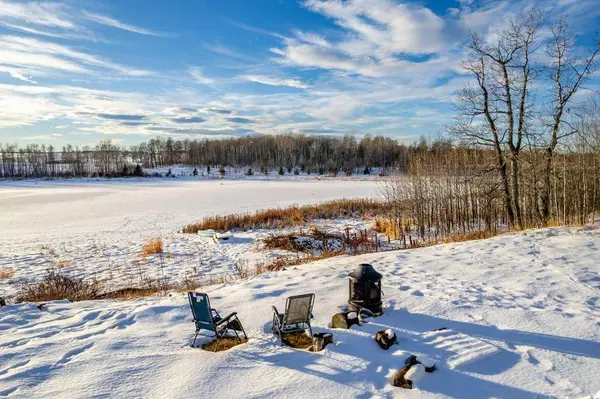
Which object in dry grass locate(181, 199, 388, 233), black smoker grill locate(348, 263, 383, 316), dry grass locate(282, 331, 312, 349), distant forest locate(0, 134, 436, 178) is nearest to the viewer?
dry grass locate(282, 331, 312, 349)

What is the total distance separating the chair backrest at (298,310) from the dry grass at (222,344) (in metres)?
0.77

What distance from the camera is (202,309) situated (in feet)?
16.9

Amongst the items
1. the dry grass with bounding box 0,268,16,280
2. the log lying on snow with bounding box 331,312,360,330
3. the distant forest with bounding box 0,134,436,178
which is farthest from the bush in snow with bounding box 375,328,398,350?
the distant forest with bounding box 0,134,436,178

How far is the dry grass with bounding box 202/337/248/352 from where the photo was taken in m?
5.18

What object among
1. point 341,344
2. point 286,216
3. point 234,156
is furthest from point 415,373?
point 234,156

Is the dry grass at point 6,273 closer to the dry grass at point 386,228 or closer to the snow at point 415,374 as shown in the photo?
the snow at point 415,374

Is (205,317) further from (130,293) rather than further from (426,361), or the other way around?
(130,293)

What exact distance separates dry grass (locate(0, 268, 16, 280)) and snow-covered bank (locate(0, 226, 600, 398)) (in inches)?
207

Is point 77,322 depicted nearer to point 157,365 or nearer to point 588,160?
point 157,365

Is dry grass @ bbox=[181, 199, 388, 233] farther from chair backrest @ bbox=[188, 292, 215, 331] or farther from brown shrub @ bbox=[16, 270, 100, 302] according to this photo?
chair backrest @ bbox=[188, 292, 215, 331]

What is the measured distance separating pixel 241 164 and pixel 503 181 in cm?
8766

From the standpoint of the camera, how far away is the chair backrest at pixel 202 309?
5086 millimetres

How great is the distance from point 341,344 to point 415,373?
3.59 ft

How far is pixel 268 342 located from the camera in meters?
5.29
